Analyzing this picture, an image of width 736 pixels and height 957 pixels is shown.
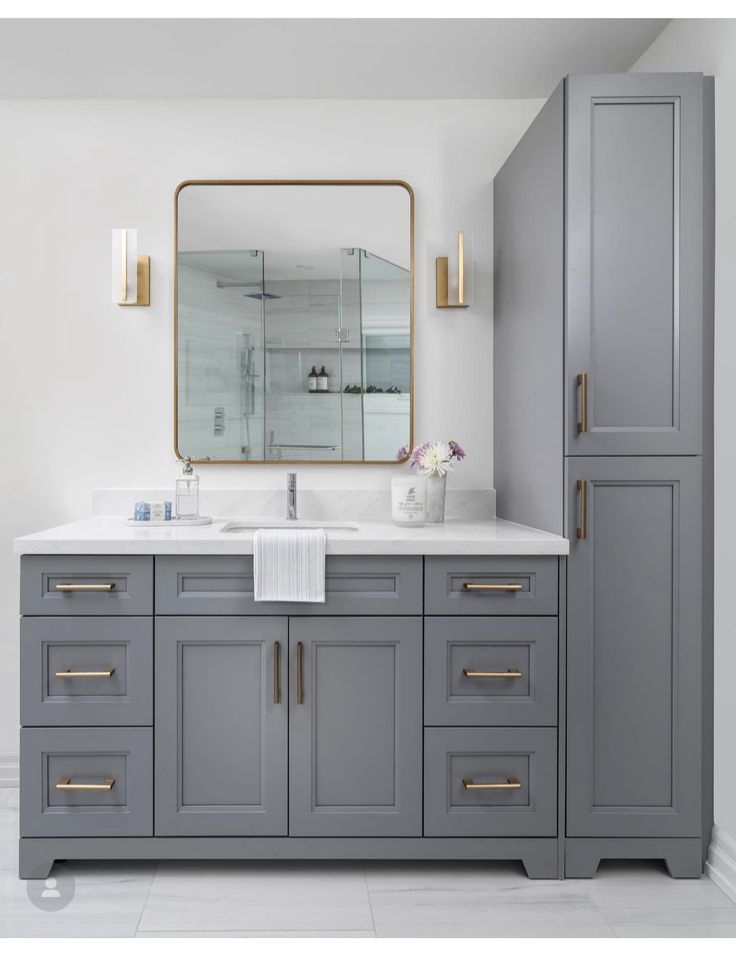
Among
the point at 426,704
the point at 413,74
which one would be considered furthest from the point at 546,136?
the point at 426,704

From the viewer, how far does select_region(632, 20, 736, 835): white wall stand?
2094 mm

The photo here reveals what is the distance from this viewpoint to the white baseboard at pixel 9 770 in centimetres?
282

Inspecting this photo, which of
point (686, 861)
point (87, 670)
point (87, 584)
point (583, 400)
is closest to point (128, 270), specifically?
point (87, 584)

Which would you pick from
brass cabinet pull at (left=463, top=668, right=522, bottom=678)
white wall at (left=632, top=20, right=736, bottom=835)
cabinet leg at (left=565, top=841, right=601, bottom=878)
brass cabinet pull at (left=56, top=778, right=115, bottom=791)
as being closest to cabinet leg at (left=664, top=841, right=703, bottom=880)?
white wall at (left=632, top=20, right=736, bottom=835)

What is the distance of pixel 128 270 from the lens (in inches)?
109

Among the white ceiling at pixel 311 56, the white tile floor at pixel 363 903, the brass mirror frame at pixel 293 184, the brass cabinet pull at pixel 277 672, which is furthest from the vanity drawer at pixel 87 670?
the white ceiling at pixel 311 56

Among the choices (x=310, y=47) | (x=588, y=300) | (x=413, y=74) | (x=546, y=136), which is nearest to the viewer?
(x=588, y=300)

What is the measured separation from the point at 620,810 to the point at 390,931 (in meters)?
0.73

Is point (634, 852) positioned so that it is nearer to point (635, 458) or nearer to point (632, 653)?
point (632, 653)

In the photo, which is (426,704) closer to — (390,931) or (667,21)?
(390,931)

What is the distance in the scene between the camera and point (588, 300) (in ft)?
7.02

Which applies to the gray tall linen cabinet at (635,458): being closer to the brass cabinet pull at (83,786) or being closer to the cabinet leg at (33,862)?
the brass cabinet pull at (83,786)

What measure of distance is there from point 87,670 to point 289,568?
0.63m

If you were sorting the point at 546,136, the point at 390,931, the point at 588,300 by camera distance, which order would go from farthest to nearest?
the point at 546,136
the point at 588,300
the point at 390,931
